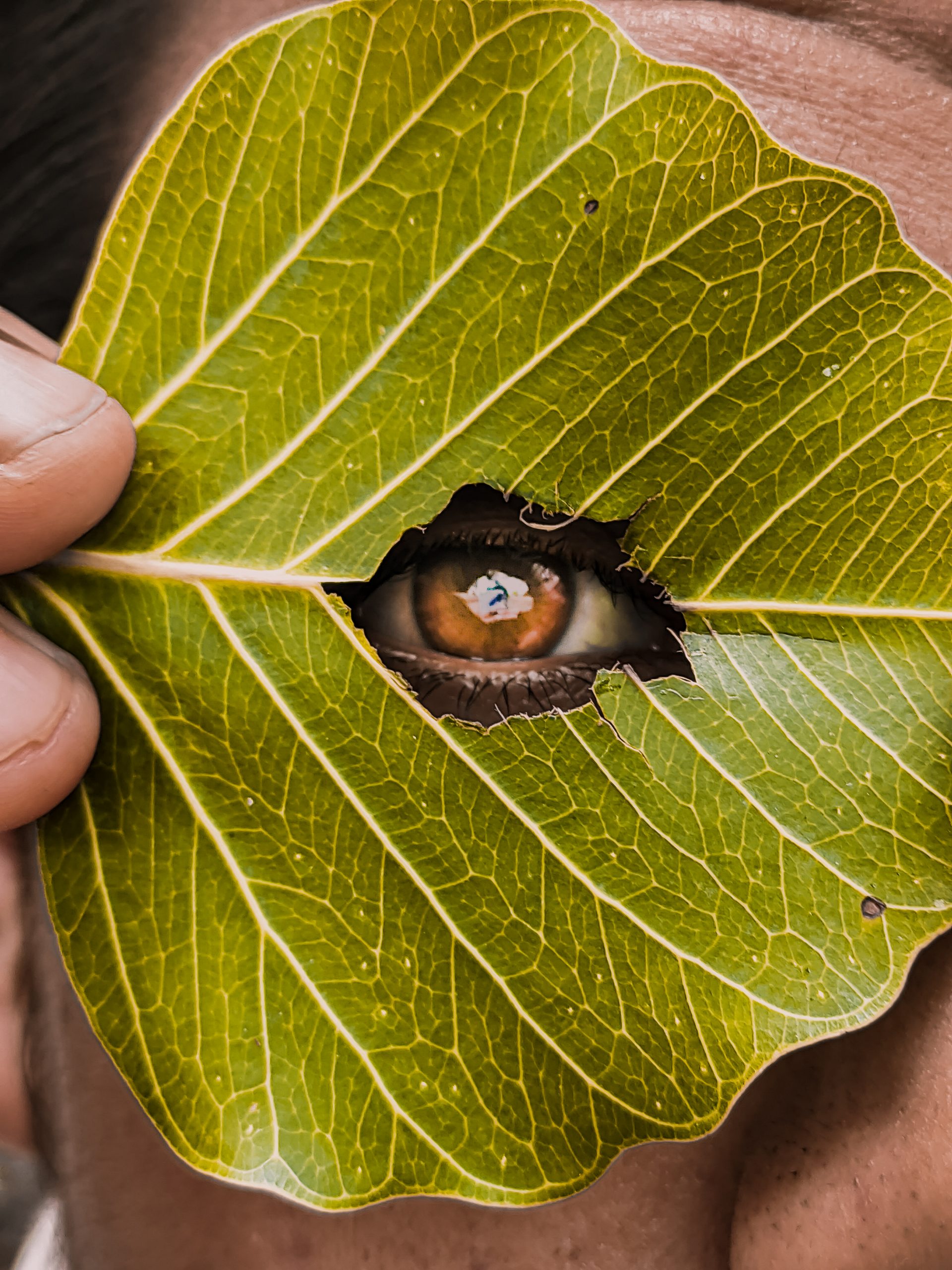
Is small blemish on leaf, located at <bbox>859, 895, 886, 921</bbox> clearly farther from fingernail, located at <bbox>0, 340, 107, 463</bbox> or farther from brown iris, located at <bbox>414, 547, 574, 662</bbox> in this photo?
fingernail, located at <bbox>0, 340, 107, 463</bbox>

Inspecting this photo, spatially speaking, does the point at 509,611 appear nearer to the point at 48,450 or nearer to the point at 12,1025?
the point at 48,450

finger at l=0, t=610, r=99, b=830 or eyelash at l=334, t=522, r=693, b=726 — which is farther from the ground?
eyelash at l=334, t=522, r=693, b=726

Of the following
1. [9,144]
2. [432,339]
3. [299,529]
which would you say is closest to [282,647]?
[299,529]

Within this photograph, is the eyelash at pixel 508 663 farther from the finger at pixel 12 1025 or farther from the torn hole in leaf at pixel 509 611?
the finger at pixel 12 1025

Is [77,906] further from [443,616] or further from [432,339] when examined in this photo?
[432,339]

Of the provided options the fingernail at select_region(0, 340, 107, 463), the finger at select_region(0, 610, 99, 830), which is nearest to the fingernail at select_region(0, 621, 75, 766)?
the finger at select_region(0, 610, 99, 830)
